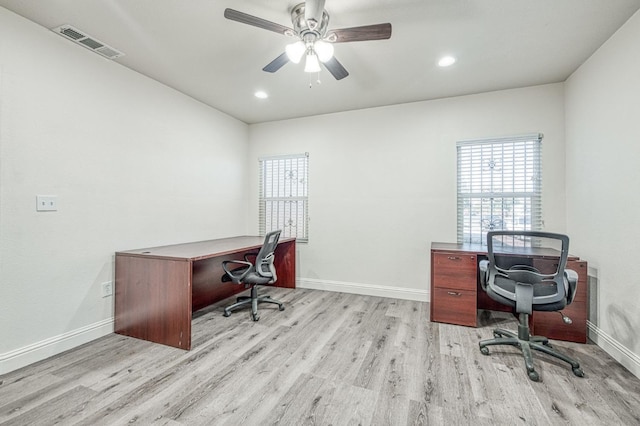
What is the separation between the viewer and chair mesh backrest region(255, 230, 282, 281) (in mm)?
2936

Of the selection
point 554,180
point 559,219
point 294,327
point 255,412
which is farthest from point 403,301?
point 255,412

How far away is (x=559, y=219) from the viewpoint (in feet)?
9.86

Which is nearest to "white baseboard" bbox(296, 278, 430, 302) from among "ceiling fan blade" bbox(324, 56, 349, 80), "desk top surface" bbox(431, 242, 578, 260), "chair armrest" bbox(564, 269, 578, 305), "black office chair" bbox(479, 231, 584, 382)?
"desk top surface" bbox(431, 242, 578, 260)

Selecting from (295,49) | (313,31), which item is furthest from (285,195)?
(313,31)

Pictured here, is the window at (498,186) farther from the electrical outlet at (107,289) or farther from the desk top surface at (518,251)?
the electrical outlet at (107,289)

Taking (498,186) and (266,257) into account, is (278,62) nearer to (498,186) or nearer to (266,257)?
(266,257)

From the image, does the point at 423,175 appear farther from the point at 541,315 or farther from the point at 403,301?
the point at 541,315

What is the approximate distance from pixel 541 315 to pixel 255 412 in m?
2.52

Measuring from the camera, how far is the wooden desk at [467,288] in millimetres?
2479

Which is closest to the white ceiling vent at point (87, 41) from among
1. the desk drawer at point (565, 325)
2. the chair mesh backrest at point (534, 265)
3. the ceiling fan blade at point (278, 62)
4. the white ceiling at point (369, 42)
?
the white ceiling at point (369, 42)

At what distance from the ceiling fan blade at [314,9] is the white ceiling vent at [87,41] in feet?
5.99

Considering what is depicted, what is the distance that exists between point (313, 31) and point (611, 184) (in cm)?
255

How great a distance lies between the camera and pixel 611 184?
2227 millimetres

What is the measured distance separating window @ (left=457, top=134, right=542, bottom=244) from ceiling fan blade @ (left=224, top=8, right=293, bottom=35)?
2500 millimetres
